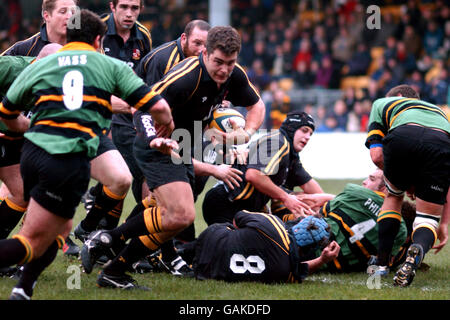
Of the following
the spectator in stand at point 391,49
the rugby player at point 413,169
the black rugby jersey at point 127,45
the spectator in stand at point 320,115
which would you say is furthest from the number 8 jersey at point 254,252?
the spectator in stand at point 391,49

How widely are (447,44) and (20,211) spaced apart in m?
13.8

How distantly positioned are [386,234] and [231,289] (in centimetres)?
142

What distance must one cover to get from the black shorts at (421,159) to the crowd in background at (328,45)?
9.61m

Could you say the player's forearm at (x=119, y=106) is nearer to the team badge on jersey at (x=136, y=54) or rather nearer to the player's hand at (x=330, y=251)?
the team badge on jersey at (x=136, y=54)

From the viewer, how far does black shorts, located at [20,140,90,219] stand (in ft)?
13.1

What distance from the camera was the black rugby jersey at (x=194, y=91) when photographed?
4.90 m

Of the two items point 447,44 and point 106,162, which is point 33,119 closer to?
point 106,162

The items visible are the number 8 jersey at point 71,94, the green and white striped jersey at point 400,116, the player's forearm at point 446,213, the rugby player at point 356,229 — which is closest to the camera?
the number 8 jersey at point 71,94

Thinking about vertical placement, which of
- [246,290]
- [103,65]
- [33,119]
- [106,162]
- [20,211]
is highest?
[103,65]

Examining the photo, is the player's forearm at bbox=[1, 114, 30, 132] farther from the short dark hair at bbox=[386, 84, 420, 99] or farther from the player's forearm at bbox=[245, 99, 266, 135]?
the short dark hair at bbox=[386, 84, 420, 99]

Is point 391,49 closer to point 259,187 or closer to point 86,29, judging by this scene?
point 259,187

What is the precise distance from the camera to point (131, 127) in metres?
6.56

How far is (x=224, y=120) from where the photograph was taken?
630 centimetres

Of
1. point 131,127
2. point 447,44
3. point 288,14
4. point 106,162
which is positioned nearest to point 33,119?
point 106,162
